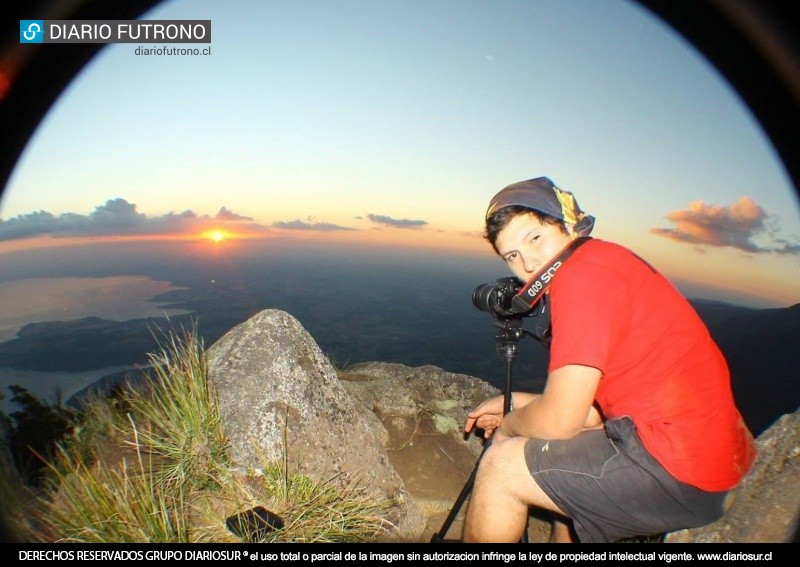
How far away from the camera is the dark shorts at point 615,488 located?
1.84m

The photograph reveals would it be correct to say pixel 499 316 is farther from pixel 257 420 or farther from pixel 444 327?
pixel 444 327

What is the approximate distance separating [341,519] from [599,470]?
1678 millimetres

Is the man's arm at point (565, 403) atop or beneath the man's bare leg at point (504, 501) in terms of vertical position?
atop

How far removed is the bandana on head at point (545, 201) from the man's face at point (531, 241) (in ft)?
0.27

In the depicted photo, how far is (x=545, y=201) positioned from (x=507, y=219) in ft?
0.80

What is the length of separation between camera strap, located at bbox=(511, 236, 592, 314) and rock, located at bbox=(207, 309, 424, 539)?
2109 mm

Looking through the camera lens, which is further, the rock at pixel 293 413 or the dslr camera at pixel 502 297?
the rock at pixel 293 413

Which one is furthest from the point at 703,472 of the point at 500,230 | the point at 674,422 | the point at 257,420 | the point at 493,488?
the point at 257,420

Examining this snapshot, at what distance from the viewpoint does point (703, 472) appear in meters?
1.77

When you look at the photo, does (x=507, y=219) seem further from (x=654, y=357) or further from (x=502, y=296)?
(x=654, y=357)

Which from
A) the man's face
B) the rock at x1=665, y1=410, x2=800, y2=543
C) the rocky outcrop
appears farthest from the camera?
the rocky outcrop

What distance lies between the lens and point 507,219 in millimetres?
2279

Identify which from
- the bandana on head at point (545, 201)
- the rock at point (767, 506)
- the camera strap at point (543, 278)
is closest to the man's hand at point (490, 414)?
the camera strap at point (543, 278)

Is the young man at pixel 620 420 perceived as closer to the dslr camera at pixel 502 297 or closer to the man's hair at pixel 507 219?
the man's hair at pixel 507 219
